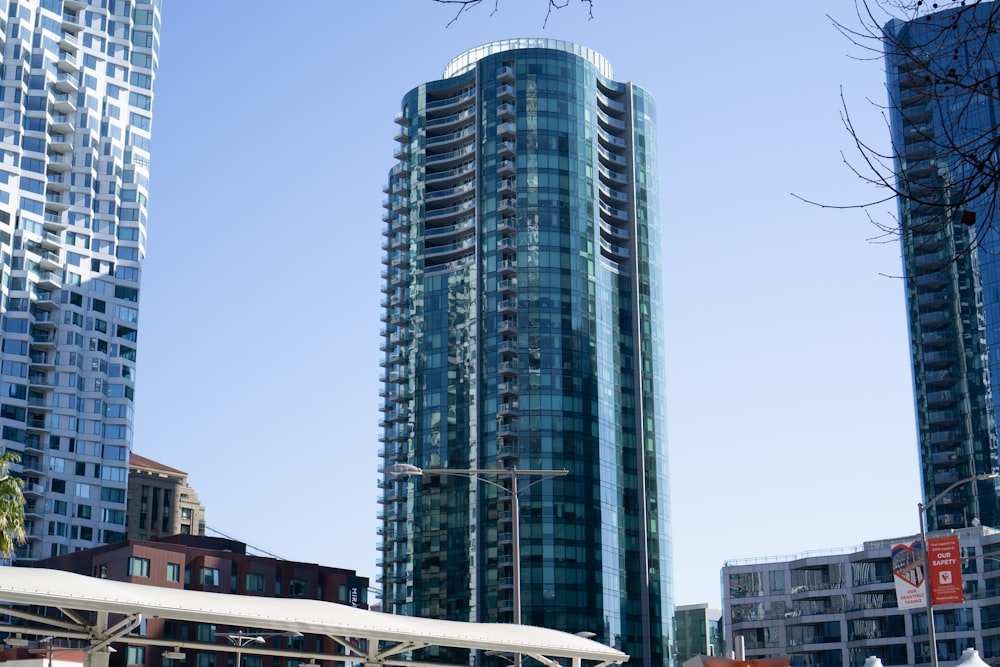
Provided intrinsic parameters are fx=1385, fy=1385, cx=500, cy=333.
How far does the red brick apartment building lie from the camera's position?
393 feet

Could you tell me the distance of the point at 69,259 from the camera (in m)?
162

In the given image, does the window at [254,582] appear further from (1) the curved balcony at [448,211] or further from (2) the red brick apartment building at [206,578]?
(1) the curved balcony at [448,211]

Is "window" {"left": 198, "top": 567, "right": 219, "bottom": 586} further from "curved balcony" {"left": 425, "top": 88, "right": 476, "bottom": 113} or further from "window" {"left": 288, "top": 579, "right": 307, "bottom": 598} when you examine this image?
"curved balcony" {"left": 425, "top": 88, "right": 476, "bottom": 113}

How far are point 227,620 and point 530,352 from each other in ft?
464

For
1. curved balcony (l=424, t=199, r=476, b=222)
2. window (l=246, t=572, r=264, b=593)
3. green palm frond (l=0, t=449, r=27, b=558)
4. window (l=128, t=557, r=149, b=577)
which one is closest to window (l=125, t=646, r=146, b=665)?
window (l=128, t=557, r=149, b=577)

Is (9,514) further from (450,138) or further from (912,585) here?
(450,138)

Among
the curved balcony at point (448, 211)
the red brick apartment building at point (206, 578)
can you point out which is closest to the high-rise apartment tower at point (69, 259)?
the red brick apartment building at point (206, 578)

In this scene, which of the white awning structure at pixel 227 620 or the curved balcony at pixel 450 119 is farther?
the curved balcony at pixel 450 119

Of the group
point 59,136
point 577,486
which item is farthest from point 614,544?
point 59,136

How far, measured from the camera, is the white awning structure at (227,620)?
25.5m

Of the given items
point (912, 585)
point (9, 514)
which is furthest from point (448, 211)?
point (912, 585)

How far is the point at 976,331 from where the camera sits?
185 meters

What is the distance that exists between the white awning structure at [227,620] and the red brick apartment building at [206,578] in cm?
8578

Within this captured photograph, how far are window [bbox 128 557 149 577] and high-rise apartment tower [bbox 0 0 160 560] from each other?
3085cm
